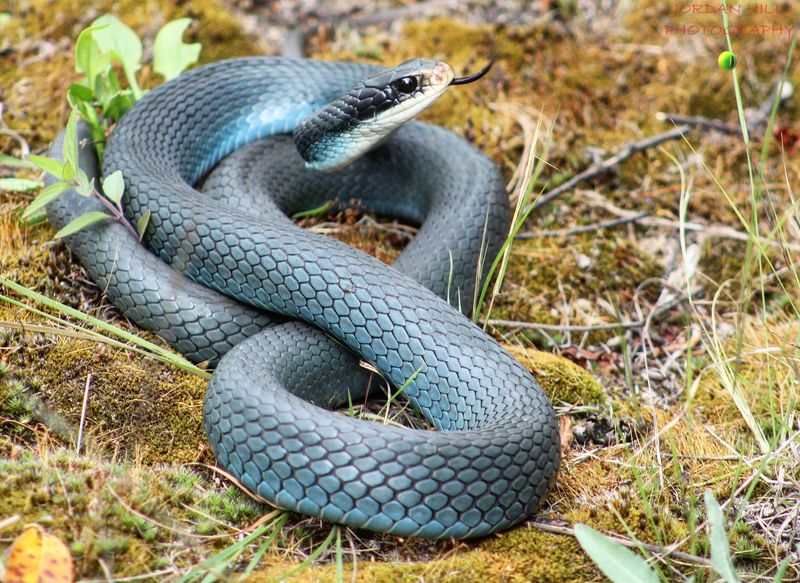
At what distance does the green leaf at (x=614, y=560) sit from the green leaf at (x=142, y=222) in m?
2.78

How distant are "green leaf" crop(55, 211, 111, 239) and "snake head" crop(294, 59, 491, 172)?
1397 millimetres

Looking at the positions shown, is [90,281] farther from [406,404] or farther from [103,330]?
[406,404]

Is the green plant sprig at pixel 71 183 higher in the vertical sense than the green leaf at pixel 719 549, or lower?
higher

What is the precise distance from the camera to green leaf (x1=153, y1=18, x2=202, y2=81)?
210 inches

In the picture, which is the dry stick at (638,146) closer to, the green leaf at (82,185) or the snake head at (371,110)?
the snake head at (371,110)

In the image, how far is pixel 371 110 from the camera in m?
4.54

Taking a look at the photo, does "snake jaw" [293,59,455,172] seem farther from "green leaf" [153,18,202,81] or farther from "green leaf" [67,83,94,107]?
"green leaf" [67,83,94,107]

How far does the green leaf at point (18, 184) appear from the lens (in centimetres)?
445

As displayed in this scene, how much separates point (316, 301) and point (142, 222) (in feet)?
3.65

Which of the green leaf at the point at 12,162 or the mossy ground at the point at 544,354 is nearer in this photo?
→ the mossy ground at the point at 544,354

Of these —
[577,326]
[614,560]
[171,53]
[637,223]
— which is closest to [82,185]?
[171,53]

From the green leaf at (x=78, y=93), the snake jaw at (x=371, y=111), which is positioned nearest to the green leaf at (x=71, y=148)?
the green leaf at (x=78, y=93)

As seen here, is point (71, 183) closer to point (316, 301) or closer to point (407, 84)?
point (316, 301)

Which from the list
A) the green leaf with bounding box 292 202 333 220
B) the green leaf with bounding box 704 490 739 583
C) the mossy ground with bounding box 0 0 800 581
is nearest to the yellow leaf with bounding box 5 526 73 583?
the mossy ground with bounding box 0 0 800 581
